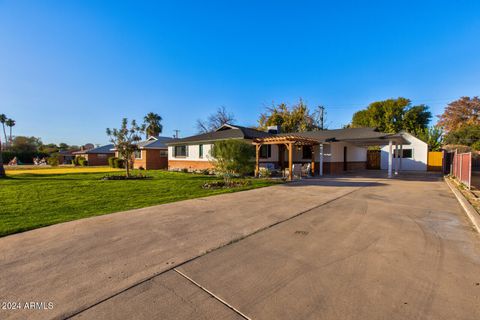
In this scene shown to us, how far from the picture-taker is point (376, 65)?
1867 centimetres

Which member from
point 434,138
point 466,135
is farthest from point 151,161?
point 466,135

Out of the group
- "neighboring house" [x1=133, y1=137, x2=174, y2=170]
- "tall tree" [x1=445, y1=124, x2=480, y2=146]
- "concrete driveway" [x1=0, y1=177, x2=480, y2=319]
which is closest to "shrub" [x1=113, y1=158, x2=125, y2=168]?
"neighboring house" [x1=133, y1=137, x2=174, y2=170]

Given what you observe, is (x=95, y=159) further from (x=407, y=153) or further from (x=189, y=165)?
(x=407, y=153)

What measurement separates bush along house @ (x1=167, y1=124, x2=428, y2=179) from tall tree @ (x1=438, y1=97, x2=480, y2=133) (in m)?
22.5

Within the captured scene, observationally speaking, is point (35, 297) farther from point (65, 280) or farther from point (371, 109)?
Answer: point (371, 109)

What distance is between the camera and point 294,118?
36344 millimetres

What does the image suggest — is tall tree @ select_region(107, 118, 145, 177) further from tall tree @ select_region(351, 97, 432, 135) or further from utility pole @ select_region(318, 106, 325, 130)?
tall tree @ select_region(351, 97, 432, 135)

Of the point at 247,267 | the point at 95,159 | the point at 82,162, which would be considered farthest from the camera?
the point at 95,159

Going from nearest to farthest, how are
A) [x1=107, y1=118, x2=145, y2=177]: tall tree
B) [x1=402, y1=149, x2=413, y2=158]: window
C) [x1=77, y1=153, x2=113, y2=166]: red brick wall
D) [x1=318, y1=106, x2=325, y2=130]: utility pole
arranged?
[x1=107, y1=118, x2=145, y2=177]: tall tree < [x1=402, y1=149, x2=413, y2=158]: window < [x1=318, y1=106, x2=325, y2=130]: utility pole < [x1=77, y1=153, x2=113, y2=166]: red brick wall

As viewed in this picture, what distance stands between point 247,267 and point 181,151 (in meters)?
20.4

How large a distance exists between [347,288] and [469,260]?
2290 millimetres

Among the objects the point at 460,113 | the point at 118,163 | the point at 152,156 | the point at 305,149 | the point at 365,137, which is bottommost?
the point at 118,163

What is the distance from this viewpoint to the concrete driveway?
2373mm

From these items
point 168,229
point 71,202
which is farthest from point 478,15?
point 71,202
